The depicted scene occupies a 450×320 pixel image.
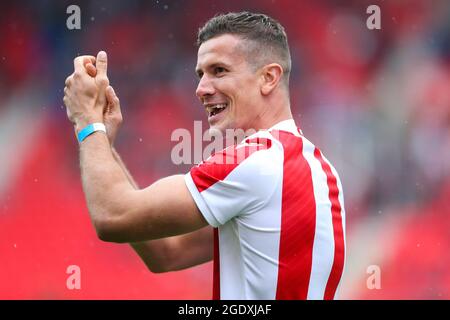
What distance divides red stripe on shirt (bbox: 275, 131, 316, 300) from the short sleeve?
74 millimetres

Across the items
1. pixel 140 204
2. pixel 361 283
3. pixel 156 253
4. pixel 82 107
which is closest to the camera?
pixel 140 204

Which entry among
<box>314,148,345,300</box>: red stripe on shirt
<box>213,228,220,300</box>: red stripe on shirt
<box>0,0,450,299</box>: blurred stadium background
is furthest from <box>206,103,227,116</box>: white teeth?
<box>0,0,450,299</box>: blurred stadium background

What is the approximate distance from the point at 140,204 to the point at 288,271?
22.6 inches

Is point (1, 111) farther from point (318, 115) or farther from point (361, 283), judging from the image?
point (361, 283)

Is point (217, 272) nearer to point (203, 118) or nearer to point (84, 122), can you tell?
point (84, 122)

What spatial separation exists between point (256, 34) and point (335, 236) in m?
0.89

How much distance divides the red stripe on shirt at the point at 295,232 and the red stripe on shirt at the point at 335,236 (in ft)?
0.45

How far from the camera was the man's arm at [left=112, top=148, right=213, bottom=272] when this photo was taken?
3.01 m

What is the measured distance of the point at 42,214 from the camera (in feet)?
26.3

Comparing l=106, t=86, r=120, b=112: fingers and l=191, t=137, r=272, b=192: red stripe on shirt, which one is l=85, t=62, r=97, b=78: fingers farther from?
l=191, t=137, r=272, b=192: red stripe on shirt

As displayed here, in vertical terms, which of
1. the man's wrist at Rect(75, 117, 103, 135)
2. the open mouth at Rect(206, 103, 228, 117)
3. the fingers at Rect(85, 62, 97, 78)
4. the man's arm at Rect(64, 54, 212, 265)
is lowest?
the man's arm at Rect(64, 54, 212, 265)

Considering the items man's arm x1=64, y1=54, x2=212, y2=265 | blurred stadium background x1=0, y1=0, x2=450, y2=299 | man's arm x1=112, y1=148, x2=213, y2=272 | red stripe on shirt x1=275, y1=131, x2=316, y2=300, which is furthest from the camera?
blurred stadium background x1=0, y1=0, x2=450, y2=299

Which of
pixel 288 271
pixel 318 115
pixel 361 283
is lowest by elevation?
pixel 361 283
